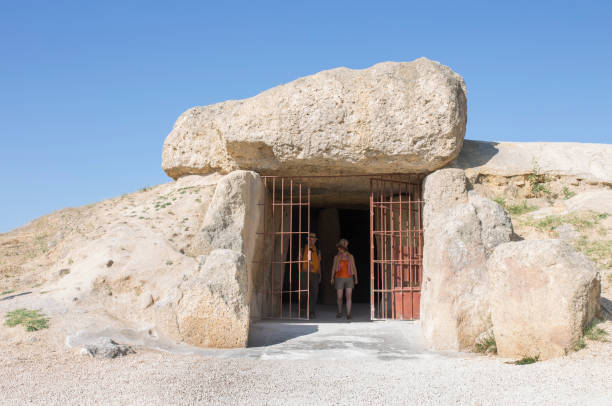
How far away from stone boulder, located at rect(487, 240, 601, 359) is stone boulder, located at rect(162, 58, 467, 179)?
3438 mm

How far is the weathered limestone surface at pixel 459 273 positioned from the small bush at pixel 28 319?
15.4 feet

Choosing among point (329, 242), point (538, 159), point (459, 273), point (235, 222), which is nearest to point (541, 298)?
point (459, 273)

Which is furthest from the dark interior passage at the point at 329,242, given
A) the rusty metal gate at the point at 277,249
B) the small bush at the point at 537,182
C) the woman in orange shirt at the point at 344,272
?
the small bush at the point at 537,182

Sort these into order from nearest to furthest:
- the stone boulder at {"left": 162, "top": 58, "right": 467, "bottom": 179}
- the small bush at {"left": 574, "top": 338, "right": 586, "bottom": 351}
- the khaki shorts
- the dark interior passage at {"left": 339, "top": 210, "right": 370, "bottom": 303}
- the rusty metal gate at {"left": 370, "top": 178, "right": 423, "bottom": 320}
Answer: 1. the small bush at {"left": 574, "top": 338, "right": 586, "bottom": 351}
2. the stone boulder at {"left": 162, "top": 58, "right": 467, "bottom": 179}
3. the rusty metal gate at {"left": 370, "top": 178, "right": 423, "bottom": 320}
4. the khaki shorts
5. the dark interior passage at {"left": 339, "top": 210, "right": 370, "bottom": 303}

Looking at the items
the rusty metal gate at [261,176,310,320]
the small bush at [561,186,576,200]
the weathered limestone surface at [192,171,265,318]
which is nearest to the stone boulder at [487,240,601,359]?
the weathered limestone surface at [192,171,265,318]

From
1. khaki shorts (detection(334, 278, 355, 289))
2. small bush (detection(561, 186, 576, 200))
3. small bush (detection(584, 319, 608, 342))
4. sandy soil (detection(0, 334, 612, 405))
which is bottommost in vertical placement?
sandy soil (detection(0, 334, 612, 405))

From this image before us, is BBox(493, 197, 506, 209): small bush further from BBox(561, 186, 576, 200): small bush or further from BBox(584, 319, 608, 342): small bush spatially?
BBox(584, 319, 608, 342): small bush

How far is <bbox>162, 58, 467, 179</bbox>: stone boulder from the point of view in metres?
8.76

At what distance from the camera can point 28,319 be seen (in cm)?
650

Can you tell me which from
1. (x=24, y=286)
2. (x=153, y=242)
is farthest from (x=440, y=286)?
(x=24, y=286)

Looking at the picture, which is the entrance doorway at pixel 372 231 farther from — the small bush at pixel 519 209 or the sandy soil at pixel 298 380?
the sandy soil at pixel 298 380

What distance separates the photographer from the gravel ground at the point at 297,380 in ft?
13.9

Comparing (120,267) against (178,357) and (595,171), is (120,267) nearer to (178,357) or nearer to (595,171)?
(178,357)

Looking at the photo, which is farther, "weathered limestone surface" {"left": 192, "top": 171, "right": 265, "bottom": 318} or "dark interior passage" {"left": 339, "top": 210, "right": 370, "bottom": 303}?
"dark interior passage" {"left": 339, "top": 210, "right": 370, "bottom": 303}
